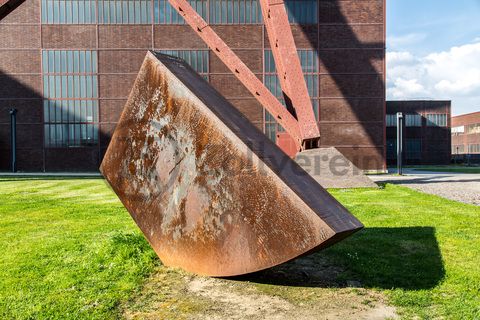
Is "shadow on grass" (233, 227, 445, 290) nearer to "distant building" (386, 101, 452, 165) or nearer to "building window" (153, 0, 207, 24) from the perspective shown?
"building window" (153, 0, 207, 24)

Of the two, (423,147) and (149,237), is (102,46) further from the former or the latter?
(423,147)

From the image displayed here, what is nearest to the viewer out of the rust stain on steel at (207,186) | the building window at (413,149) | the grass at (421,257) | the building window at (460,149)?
the rust stain on steel at (207,186)

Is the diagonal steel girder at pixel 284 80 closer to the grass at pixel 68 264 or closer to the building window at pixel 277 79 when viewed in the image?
the grass at pixel 68 264

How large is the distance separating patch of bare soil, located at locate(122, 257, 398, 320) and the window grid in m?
24.6

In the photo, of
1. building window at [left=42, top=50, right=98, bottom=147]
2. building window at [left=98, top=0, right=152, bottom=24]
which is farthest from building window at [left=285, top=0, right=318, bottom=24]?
building window at [left=42, top=50, right=98, bottom=147]

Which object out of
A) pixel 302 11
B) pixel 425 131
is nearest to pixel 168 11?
pixel 302 11

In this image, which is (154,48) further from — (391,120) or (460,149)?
(460,149)

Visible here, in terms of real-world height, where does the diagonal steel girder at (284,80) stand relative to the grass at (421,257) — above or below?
above

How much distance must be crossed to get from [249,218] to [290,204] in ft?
1.35

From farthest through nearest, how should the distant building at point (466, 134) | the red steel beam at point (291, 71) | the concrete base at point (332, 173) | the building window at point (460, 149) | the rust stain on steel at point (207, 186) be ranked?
the building window at point (460, 149)
the distant building at point (466, 134)
the concrete base at point (332, 173)
the red steel beam at point (291, 71)
the rust stain on steel at point (207, 186)

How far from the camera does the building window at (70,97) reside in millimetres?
27250

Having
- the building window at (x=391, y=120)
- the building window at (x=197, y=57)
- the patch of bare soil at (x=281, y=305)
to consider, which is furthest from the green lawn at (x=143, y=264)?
the building window at (x=391, y=120)

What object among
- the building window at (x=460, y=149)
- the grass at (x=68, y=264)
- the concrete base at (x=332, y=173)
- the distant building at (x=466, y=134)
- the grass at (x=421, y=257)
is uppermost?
the distant building at (x=466, y=134)

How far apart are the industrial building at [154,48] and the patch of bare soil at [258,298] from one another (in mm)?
23124
